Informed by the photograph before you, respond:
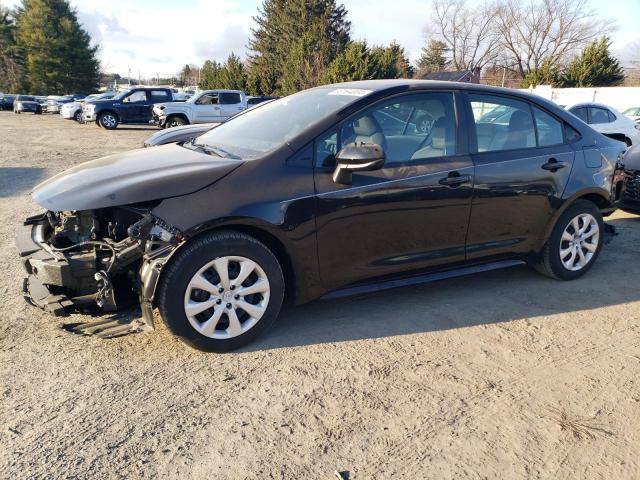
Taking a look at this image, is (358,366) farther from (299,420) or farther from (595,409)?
→ (595,409)

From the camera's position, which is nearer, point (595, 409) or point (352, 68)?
point (595, 409)

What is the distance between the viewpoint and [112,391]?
2.93 metres

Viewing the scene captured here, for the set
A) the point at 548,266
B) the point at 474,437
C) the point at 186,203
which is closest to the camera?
the point at 474,437

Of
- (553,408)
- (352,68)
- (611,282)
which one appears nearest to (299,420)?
(553,408)

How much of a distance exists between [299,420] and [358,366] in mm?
634

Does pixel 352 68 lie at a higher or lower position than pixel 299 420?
higher

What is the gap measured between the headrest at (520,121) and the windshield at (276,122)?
1.38 meters

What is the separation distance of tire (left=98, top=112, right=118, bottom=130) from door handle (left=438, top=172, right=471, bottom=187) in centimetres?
2265

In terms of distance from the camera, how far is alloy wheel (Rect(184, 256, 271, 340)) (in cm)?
319

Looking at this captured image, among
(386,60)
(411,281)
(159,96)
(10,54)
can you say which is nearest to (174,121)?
(159,96)

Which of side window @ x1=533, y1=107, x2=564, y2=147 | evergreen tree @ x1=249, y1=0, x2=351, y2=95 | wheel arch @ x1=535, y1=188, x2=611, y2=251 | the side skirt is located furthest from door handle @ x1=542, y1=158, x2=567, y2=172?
evergreen tree @ x1=249, y1=0, x2=351, y2=95

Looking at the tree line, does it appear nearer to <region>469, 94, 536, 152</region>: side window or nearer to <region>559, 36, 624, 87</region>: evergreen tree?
<region>559, 36, 624, 87</region>: evergreen tree

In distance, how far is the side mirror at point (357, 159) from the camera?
3348 mm

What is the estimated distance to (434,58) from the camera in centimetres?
6794
